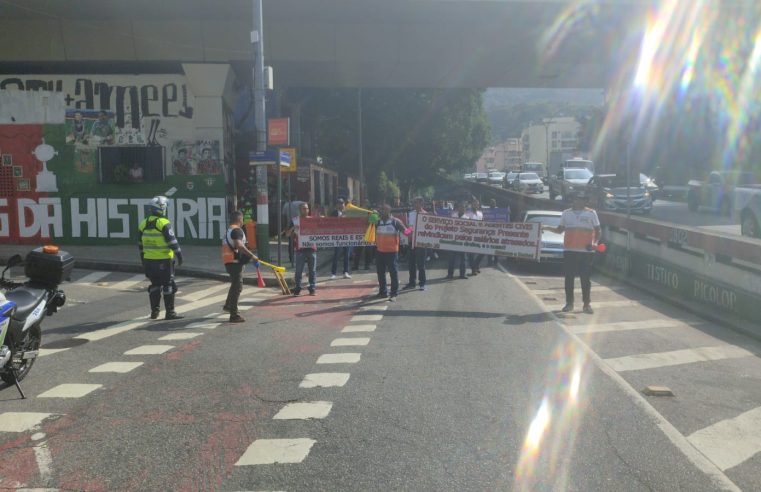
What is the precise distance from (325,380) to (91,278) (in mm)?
11108

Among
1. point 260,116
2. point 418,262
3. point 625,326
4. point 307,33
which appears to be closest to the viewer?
point 625,326

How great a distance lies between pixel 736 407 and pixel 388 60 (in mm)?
18145

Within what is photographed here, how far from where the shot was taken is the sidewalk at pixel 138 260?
1767cm

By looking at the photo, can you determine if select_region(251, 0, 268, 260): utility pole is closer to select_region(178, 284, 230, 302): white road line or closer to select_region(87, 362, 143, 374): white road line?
select_region(178, 284, 230, 302): white road line

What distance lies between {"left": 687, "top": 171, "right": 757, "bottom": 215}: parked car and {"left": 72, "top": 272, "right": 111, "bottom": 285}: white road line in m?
21.5

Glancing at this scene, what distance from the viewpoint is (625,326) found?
1108cm

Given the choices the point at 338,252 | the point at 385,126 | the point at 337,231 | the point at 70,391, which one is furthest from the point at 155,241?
the point at 385,126

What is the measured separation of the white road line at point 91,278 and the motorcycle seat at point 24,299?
867 cm

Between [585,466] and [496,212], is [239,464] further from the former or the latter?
[496,212]

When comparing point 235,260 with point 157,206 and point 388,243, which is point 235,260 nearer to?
point 157,206

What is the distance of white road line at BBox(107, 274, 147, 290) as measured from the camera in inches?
623

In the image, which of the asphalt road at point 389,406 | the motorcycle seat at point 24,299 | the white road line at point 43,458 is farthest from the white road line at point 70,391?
the white road line at point 43,458

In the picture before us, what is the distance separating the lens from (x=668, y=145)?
51.8 meters

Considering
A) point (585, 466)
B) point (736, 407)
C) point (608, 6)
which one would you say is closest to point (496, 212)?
point (608, 6)
